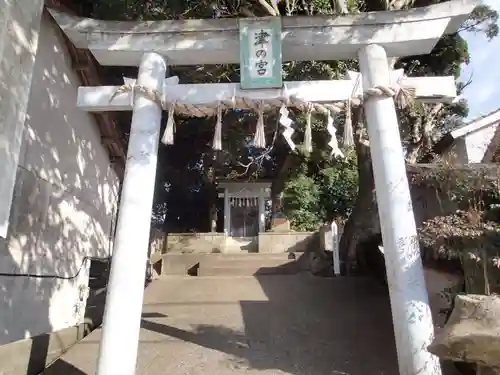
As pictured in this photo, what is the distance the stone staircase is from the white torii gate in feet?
23.9

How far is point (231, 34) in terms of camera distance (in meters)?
6.07

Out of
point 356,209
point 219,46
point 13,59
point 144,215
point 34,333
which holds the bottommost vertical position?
point 34,333

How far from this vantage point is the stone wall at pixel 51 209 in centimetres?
566

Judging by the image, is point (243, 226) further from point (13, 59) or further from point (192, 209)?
point (13, 59)

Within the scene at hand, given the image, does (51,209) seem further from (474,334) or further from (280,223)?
(280,223)

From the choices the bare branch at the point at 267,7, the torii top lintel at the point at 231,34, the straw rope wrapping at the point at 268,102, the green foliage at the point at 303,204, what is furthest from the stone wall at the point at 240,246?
the torii top lintel at the point at 231,34

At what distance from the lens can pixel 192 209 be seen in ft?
69.7

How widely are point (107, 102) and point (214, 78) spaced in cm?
458

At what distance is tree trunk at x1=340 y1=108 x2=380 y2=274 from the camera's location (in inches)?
391

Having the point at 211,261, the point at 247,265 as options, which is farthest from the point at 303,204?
the point at 211,261

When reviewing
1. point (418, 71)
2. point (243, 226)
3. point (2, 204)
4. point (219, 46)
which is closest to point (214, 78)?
point (219, 46)

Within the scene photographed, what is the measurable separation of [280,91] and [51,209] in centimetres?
404

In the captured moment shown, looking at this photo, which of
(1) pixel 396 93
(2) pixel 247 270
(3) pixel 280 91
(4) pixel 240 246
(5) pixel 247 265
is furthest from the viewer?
(4) pixel 240 246

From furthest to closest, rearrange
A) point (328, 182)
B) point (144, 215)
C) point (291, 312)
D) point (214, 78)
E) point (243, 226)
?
1. point (243, 226)
2. point (328, 182)
3. point (214, 78)
4. point (291, 312)
5. point (144, 215)
